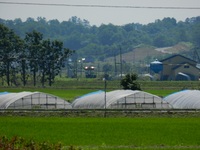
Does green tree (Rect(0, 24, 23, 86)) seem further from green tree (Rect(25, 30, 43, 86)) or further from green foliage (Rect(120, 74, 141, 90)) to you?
green foliage (Rect(120, 74, 141, 90))

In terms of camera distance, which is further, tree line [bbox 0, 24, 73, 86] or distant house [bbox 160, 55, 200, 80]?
distant house [bbox 160, 55, 200, 80]

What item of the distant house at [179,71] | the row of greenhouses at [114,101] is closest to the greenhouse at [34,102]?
the row of greenhouses at [114,101]

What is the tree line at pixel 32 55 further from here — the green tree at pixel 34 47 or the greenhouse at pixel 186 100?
the greenhouse at pixel 186 100

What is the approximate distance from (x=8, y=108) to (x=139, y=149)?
2214 cm

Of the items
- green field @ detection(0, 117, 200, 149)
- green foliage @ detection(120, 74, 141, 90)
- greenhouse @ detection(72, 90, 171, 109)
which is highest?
green foliage @ detection(120, 74, 141, 90)

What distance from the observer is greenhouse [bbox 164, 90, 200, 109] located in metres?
41.6

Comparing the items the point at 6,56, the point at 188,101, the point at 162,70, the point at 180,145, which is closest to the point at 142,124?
the point at 180,145

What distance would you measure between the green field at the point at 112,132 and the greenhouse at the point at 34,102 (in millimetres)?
8316

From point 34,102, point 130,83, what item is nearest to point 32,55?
point 130,83

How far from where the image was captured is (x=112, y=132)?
26.2 meters

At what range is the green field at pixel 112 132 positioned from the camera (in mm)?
22169

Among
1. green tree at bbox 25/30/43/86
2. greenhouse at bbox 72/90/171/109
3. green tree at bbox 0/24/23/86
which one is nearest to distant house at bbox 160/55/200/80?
green tree at bbox 25/30/43/86

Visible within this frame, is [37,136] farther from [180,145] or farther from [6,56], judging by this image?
[6,56]

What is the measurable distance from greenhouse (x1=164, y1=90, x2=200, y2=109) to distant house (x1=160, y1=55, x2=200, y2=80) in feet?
215
